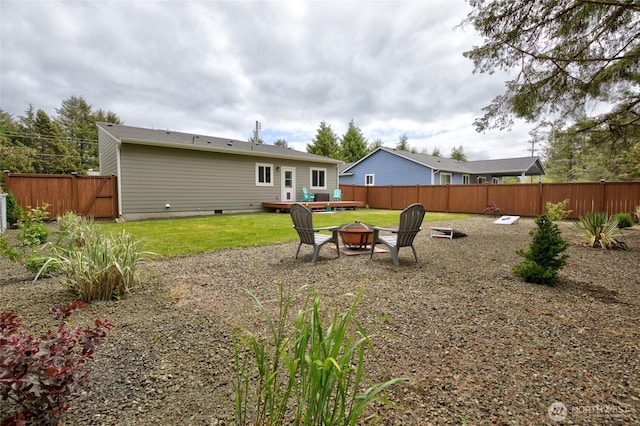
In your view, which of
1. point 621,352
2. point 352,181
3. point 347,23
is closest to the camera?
point 621,352

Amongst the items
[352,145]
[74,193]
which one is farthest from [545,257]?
[352,145]

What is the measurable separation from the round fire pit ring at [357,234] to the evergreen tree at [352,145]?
29.4m

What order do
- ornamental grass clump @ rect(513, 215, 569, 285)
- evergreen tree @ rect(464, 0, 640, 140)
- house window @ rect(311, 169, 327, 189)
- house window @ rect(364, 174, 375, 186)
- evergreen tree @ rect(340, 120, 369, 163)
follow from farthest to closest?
evergreen tree @ rect(340, 120, 369, 163) < house window @ rect(364, 174, 375, 186) < house window @ rect(311, 169, 327, 189) < evergreen tree @ rect(464, 0, 640, 140) < ornamental grass clump @ rect(513, 215, 569, 285)

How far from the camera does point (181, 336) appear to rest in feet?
7.64

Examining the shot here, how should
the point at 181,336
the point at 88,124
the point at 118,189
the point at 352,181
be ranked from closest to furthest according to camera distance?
the point at 181,336 → the point at 118,189 → the point at 352,181 → the point at 88,124

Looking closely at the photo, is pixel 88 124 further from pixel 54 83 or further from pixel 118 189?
pixel 118 189

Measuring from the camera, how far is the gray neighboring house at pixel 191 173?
10969 mm

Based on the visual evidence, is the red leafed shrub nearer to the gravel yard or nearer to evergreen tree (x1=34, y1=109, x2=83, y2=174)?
the gravel yard

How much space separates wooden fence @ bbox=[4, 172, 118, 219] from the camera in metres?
9.76

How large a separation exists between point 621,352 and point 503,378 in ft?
3.42

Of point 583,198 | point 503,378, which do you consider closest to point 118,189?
point 503,378

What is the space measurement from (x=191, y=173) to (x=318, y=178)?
6954 millimetres

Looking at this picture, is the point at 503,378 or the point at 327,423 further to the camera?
the point at 503,378

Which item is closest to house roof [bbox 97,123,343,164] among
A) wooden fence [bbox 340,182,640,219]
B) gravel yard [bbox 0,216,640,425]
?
wooden fence [bbox 340,182,640,219]
